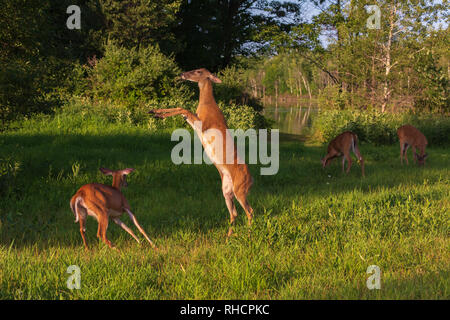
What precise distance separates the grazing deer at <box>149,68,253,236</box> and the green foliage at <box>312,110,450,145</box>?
15.3 m

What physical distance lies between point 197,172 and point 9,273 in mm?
6822

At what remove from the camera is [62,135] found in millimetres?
14031

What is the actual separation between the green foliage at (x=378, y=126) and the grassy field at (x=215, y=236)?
7932mm

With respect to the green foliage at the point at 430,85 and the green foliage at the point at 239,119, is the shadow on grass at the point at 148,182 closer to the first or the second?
the green foliage at the point at 239,119

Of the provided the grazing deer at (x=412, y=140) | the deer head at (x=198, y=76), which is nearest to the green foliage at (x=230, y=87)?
the grazing deer at (x=412, y=140)

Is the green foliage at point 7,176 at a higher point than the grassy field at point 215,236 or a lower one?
higher

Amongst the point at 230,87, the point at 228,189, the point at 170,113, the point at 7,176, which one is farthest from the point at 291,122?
the point at 170,113

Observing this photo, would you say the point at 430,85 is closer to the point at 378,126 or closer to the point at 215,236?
the point at 378,126

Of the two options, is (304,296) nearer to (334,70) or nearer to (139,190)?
(139,190)

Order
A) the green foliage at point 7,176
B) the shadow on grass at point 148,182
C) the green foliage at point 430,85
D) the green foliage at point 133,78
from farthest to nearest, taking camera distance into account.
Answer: the green foliage at point 430,85, the green foliage at point 133,78, the green foliage at point 7,176, the shadow on grass at point 148,182

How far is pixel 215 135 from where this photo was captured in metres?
5.68

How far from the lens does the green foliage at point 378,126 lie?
65.7 feet

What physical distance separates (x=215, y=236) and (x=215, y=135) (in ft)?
4.94

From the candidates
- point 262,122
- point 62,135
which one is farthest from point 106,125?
point 262,122
